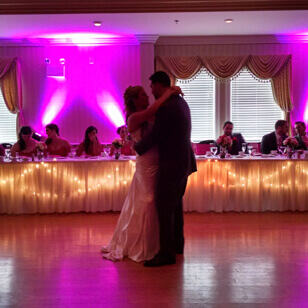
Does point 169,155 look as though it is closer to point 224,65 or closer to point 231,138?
point 231,138

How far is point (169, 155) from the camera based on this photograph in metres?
3.54

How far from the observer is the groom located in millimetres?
3477

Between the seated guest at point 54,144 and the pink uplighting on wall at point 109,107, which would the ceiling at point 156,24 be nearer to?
the pink uplighting on wall at point 109,107

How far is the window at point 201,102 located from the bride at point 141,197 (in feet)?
18.4

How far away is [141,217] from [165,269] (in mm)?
540

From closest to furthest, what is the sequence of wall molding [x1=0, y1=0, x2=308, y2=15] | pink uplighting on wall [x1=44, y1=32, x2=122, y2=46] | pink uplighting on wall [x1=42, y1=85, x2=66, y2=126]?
wall molding [x1=0, y1=0, x2=308, y2=15] < pink uplighting on wall [x1=44, y1=32, x2=122, y2=46] < pink uplighting on wall [x1=42, y1=85, x2=66, y2=126]

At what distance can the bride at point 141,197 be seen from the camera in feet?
12.2

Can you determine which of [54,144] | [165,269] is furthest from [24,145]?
[165,269]

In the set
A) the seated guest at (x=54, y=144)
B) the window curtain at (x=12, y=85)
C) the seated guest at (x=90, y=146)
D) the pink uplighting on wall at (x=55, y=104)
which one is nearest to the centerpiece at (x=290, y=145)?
the seated guest at (x=90, y=146)

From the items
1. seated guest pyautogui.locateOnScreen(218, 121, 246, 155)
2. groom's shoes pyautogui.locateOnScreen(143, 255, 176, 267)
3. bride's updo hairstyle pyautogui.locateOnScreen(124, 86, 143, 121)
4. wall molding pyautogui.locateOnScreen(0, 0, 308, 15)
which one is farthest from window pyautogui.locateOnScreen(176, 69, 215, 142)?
groom's shoes pyautogui.locateOnScreen(143, 255, 176, 267)

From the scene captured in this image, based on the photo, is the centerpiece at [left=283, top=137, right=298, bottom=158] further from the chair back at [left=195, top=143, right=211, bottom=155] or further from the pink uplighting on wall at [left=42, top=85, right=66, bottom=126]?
the pink uplighting on wall at [left=42, top=85, right=66, bottom=126]

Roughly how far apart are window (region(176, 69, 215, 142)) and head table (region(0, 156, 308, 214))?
3696 millimetres

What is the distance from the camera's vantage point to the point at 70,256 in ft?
13.1

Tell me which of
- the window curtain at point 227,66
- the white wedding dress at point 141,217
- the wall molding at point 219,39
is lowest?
the white wedding dress at point 141,217
